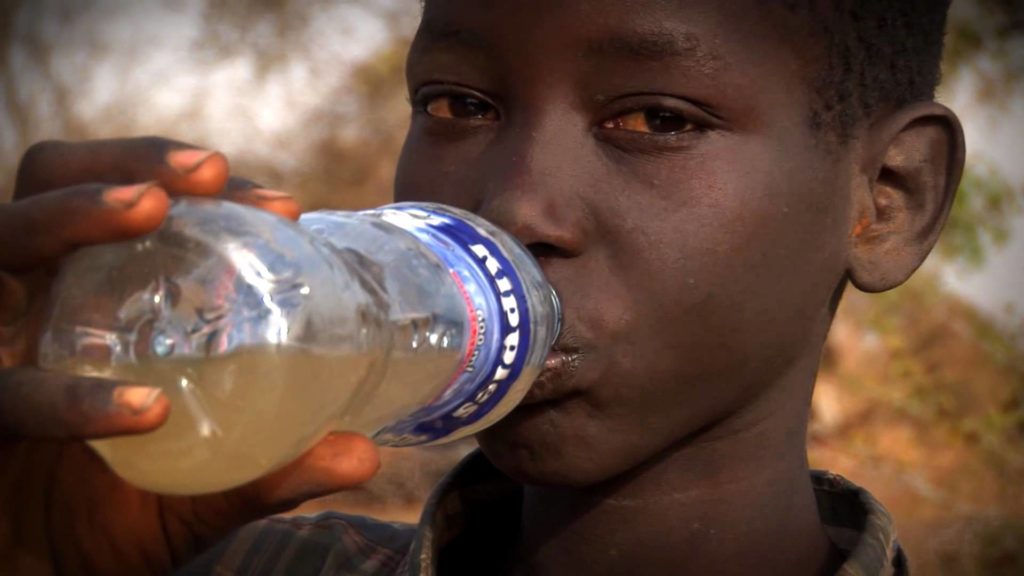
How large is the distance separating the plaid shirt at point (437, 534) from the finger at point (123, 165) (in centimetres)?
90

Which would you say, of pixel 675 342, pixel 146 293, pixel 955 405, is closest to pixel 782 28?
pixel 675 342

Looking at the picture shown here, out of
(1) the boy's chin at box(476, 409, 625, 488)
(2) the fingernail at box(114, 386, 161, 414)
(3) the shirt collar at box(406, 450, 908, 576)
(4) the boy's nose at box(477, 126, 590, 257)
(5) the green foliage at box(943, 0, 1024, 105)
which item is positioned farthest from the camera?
(5) the green foliage at box(943, 0, 1024, 105)

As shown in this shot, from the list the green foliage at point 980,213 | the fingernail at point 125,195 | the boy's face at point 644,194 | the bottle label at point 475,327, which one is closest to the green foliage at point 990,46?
the green foliage at point 980,213

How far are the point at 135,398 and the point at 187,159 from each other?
253 mm

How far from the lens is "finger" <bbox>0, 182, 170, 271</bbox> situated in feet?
4.00

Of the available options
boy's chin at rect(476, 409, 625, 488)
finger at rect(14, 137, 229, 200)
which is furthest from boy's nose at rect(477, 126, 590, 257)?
finger at rect(14, 137, 229, 200)

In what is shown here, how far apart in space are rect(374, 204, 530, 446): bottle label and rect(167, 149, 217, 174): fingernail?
0.36 m

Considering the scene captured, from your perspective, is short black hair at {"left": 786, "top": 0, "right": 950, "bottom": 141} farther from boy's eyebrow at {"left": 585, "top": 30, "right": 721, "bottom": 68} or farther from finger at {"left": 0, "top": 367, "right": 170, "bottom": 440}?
finger at {"left": 0, "top": 367, "right": 170, "bottom": 440}

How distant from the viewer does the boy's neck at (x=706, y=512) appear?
A: 198cm

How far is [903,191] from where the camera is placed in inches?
80.0

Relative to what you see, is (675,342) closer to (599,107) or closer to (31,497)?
(599,107)

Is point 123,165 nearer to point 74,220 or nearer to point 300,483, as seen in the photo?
point 74,220

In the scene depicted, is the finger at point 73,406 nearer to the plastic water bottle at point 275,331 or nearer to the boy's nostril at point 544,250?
the plastic water bottle at point 275,331

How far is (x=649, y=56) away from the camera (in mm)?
1783
